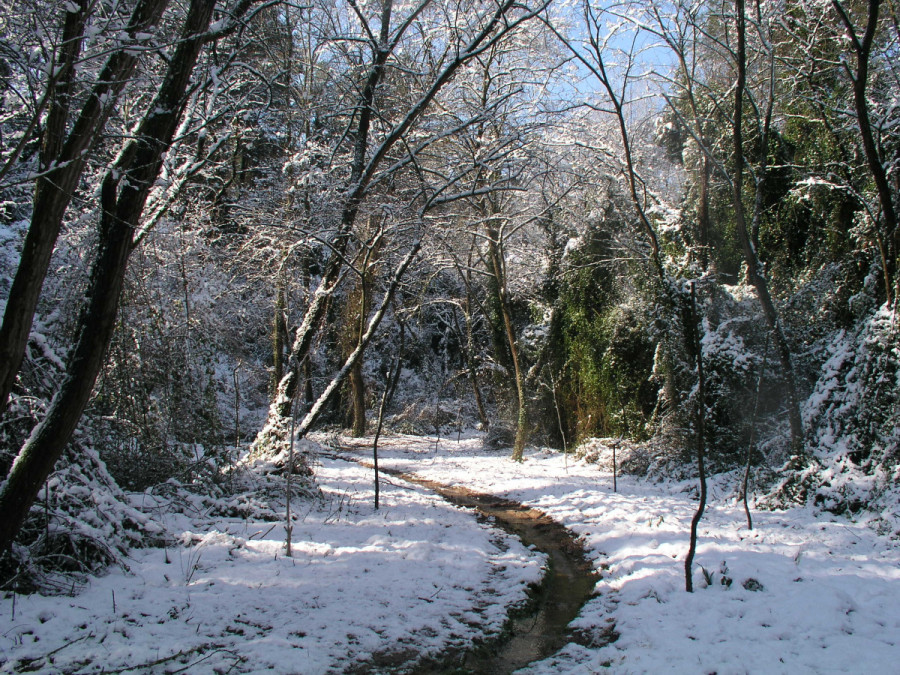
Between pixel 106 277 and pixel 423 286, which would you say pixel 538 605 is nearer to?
pixel 106 277

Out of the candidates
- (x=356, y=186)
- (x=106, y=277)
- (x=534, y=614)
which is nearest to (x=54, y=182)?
(x=106, y=277)

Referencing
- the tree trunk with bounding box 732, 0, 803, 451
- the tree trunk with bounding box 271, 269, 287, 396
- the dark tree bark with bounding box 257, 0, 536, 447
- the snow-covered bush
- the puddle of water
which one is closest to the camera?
the puddle of water

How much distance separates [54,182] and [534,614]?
4.74 metres

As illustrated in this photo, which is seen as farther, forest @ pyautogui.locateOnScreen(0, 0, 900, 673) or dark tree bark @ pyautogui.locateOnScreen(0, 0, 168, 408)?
forest @ pyautogui.locateOnScreen(0, 0, 900, 673)

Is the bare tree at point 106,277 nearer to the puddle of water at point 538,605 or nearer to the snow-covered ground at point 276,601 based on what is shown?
the snow-covered ground at point 276,601

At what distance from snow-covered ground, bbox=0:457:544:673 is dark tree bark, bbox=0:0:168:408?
1497 millimetres

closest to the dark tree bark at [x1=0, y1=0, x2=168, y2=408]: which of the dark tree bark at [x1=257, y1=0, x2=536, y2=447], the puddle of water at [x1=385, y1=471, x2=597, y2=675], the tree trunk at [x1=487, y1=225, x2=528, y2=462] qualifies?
the puddle of water at [x1=385, y1=471, x2=597, y2=675]

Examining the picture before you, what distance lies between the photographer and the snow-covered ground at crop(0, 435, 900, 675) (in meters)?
3.32

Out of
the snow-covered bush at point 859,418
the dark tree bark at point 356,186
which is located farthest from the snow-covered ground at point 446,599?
the dark tree bark at point 356,186

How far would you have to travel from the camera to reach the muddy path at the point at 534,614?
142 inches

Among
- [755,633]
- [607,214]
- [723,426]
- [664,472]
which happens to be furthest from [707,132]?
[755,633]

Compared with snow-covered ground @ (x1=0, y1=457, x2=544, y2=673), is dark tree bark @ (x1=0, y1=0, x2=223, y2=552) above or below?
above

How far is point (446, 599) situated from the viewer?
460 centimetres

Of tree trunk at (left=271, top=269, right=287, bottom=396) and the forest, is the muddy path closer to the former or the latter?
the forest
